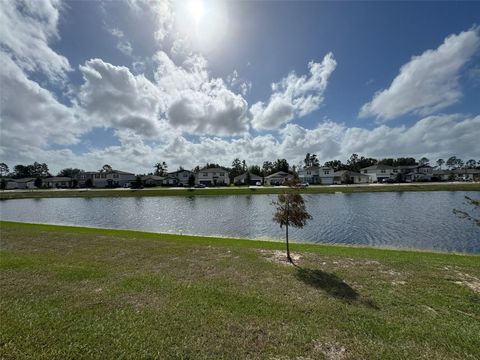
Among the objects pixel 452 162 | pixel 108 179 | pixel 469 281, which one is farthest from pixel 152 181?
pixel 452 162

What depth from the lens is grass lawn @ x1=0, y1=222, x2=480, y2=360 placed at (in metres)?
5.00

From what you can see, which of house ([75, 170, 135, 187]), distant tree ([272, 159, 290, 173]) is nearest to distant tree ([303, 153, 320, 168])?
distant tree ([272, 159, 290, 173])

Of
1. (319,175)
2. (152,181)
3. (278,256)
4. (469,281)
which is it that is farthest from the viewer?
(152,181)

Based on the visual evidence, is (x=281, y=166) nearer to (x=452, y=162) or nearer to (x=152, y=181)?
(x=152, y=181)

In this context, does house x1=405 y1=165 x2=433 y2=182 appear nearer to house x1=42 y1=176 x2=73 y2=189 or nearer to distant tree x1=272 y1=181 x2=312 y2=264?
distant tree x1=272 y1=181 x2=312 y2=264

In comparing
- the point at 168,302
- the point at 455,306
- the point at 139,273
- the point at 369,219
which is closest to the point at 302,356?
the point at 168,302

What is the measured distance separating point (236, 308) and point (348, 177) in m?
96.0

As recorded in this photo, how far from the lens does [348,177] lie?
93562 mm

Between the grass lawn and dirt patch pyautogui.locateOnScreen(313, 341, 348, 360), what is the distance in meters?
0.02

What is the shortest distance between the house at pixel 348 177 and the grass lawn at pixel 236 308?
8916 cm

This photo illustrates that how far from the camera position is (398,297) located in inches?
286

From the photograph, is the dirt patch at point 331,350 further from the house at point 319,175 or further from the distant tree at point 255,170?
the distant tree at point 255,170

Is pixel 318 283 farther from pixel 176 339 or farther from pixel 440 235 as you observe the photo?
pixel 440 235

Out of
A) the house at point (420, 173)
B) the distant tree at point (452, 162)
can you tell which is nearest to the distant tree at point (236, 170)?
the house at point (420, 173)
